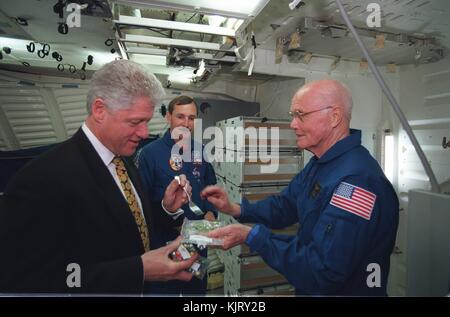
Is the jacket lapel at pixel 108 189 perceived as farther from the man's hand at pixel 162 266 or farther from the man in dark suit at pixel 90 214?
the man's hand at pixel 162 266

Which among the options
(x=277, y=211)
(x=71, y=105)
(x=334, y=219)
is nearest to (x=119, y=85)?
(x=334, y=219)

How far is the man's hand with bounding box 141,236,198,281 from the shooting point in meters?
0.96

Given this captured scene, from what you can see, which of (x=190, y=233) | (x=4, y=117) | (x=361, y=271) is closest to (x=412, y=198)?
(x=361, y=271)

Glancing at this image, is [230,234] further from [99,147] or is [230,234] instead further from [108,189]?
[99,147]

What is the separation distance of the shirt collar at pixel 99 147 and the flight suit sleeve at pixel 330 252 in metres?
0.86

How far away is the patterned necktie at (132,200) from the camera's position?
1.16 m

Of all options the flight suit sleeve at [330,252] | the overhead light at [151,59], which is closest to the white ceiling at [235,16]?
the overhead light at [151,59]

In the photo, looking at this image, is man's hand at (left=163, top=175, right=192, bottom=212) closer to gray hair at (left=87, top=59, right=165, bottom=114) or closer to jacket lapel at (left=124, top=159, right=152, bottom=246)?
jacket lapel at (left=124, top=159, right=152, bottom=246)

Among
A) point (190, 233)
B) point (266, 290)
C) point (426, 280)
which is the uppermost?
point (190, 233)

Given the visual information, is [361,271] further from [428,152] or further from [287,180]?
[428,152]

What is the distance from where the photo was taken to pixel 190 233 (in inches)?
45.9

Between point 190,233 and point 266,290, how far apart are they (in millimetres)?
2202

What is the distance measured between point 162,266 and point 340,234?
2.38 feet

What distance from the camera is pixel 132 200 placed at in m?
1.18
